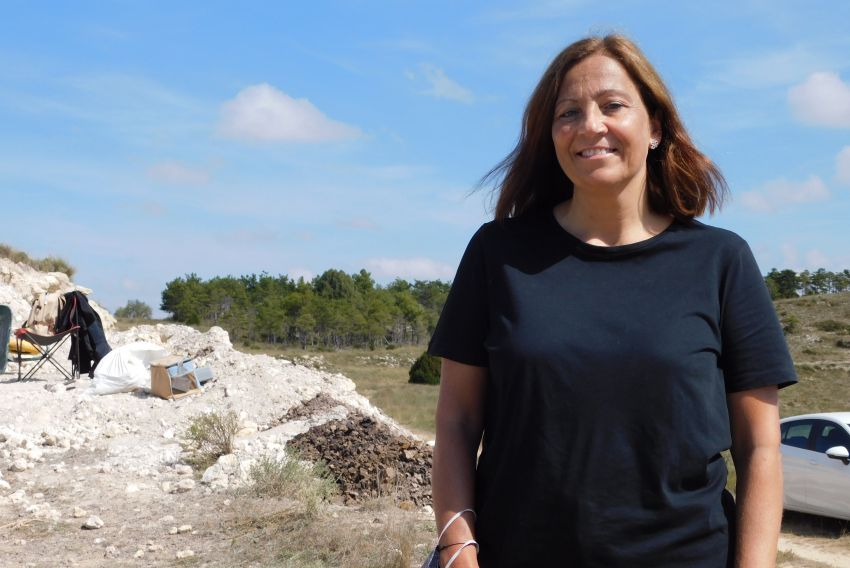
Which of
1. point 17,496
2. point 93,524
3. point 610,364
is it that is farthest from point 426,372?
point 610,364

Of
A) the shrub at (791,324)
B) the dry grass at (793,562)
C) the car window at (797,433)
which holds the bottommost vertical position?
the dry grass at (793,562)

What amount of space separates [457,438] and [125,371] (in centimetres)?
1244

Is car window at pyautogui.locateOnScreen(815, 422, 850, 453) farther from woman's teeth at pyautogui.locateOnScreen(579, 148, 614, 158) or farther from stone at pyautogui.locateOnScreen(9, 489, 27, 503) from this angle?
woman's teeth at pyautogui.locateOnScreen(579, 148, 614, 158)

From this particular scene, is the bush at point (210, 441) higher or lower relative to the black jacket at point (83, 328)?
lower

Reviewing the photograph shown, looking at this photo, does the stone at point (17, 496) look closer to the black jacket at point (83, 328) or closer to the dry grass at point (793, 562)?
the black jacket at point (83, 328)

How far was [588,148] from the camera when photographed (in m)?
1.95

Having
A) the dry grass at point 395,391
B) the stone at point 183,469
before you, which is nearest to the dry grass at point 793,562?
the stone at point 183,469

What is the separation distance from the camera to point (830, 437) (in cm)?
1051

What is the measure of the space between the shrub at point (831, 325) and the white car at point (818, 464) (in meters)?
50.3

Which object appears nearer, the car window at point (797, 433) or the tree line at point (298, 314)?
the car window at point (797, 433)

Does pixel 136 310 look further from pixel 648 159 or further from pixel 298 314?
pixel 648 159

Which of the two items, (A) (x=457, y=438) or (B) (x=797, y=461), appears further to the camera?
(B) (x=797, y=461)

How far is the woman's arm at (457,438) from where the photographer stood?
1935mm

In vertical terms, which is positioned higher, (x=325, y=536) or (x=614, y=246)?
(x=614, y=246)
